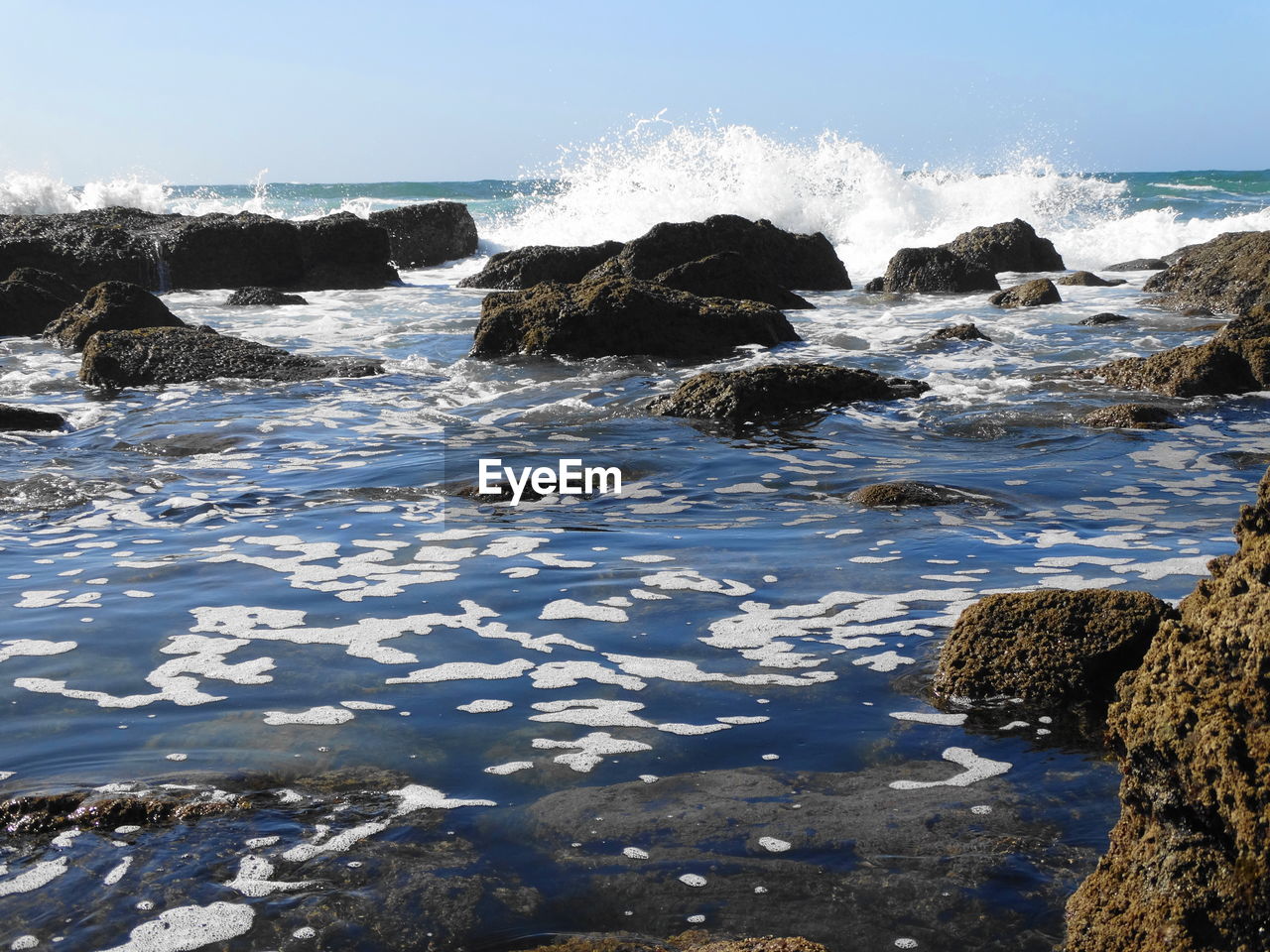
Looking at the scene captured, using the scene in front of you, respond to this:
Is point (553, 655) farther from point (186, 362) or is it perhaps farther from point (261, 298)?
point (261, 298)

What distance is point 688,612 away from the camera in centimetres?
438

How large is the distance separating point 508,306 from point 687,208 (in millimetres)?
13303

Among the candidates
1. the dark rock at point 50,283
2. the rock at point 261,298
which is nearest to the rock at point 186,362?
the dark rock at point 50,283

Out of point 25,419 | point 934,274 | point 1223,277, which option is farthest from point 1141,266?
point 25,419

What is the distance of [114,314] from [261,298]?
13.9 ft

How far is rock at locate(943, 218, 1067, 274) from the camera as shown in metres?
18.2

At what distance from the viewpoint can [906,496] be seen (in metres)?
5.98

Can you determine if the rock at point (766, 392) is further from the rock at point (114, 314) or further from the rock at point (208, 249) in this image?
the rock at point (208, 249)

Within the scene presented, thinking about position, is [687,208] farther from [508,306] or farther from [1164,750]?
[1164,750]

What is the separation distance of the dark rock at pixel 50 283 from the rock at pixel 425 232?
765 cm

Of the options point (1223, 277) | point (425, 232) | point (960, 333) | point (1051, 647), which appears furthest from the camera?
point (425, 232)

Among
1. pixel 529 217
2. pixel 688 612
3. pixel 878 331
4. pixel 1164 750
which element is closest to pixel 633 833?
pixel 1164 750

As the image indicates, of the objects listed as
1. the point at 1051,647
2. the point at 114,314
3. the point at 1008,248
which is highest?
the point at 1008,248

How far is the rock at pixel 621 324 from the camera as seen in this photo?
11258 millimetres
